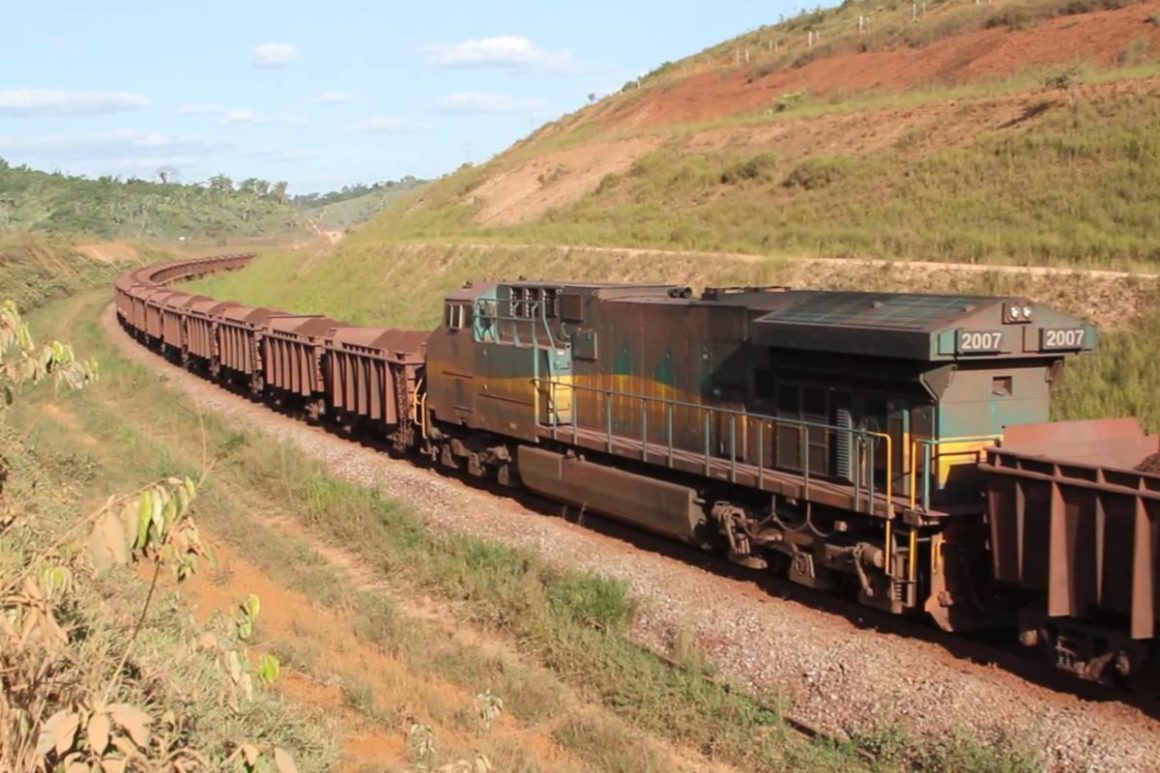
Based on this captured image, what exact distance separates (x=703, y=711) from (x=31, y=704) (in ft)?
22.0

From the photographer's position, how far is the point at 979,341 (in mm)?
11477

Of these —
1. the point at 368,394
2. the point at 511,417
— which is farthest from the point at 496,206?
the point at 511,417

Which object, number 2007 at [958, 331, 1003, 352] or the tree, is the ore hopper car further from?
the tree

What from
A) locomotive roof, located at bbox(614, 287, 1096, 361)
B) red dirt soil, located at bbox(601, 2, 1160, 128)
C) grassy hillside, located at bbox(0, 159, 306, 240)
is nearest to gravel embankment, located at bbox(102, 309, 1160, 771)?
locomotive roof, located at bbox(614, 287, 1096, 361)

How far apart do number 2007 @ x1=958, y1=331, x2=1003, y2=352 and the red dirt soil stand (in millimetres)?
31203

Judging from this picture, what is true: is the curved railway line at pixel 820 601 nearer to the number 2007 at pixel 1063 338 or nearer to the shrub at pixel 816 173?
the number 2007 at pixel 1063 338

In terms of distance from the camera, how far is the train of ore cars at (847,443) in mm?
10164

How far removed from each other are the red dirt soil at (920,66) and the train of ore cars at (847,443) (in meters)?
28.5

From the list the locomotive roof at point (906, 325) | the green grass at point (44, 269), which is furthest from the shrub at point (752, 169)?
the green grass at point (44, 269)

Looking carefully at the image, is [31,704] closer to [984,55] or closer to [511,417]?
[511,417]

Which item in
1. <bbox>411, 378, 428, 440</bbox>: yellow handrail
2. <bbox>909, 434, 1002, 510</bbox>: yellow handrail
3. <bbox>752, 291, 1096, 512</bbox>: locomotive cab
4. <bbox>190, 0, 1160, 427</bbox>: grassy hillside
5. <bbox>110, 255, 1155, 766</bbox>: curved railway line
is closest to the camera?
<bbox>110, 255, 1155, 766</bbox>: curved railway line

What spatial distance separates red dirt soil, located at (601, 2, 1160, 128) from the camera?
4166cm

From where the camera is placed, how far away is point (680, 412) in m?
15.7

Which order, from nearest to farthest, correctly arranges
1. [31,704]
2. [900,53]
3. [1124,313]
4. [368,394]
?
[31,704], [1124,313], [368,394], [900,53]
